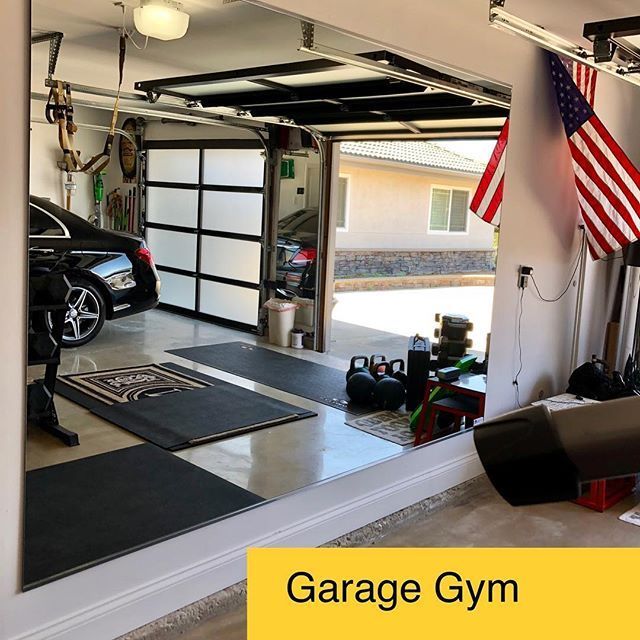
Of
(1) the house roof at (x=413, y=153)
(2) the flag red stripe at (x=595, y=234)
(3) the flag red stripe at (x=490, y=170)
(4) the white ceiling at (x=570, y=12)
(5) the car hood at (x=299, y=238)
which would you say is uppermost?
(4) the white ceiling at (x=570, y=12)

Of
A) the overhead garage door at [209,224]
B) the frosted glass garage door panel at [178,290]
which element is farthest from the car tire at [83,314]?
the frosted glass garage door panel at [178,290]

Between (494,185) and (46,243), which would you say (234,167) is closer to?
(494,185)

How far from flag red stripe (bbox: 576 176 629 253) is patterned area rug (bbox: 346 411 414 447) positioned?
1.88 meters

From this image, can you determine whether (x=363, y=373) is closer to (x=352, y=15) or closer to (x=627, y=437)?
(x=352, y=15)

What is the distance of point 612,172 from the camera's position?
4.56 m

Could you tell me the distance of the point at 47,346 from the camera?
2.97 m

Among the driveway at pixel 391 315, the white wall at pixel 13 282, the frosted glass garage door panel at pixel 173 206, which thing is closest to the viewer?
the white wall at pixel 13 282

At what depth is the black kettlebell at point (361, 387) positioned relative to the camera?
18.6 feet

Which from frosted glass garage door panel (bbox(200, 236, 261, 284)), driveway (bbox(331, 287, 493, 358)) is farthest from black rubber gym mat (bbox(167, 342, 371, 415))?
frosted glass garage door panel (bbox(200, 236, 261, 284))

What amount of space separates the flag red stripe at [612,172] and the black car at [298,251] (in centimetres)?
336

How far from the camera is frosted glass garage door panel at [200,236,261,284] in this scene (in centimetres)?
711

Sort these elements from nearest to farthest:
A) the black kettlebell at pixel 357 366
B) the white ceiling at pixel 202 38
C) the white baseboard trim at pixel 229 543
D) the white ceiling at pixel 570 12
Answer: the white baseboard trim at pixel 229 543 < the white ceiling at pixel 202 38 < the white ceiling at pixel 570 12 < the black kettlebell at pixel 357 366

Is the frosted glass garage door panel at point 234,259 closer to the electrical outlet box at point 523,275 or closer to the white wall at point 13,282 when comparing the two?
the electrical outlet box at point 523,275

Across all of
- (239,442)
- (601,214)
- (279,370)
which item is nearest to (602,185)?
(601,214)
